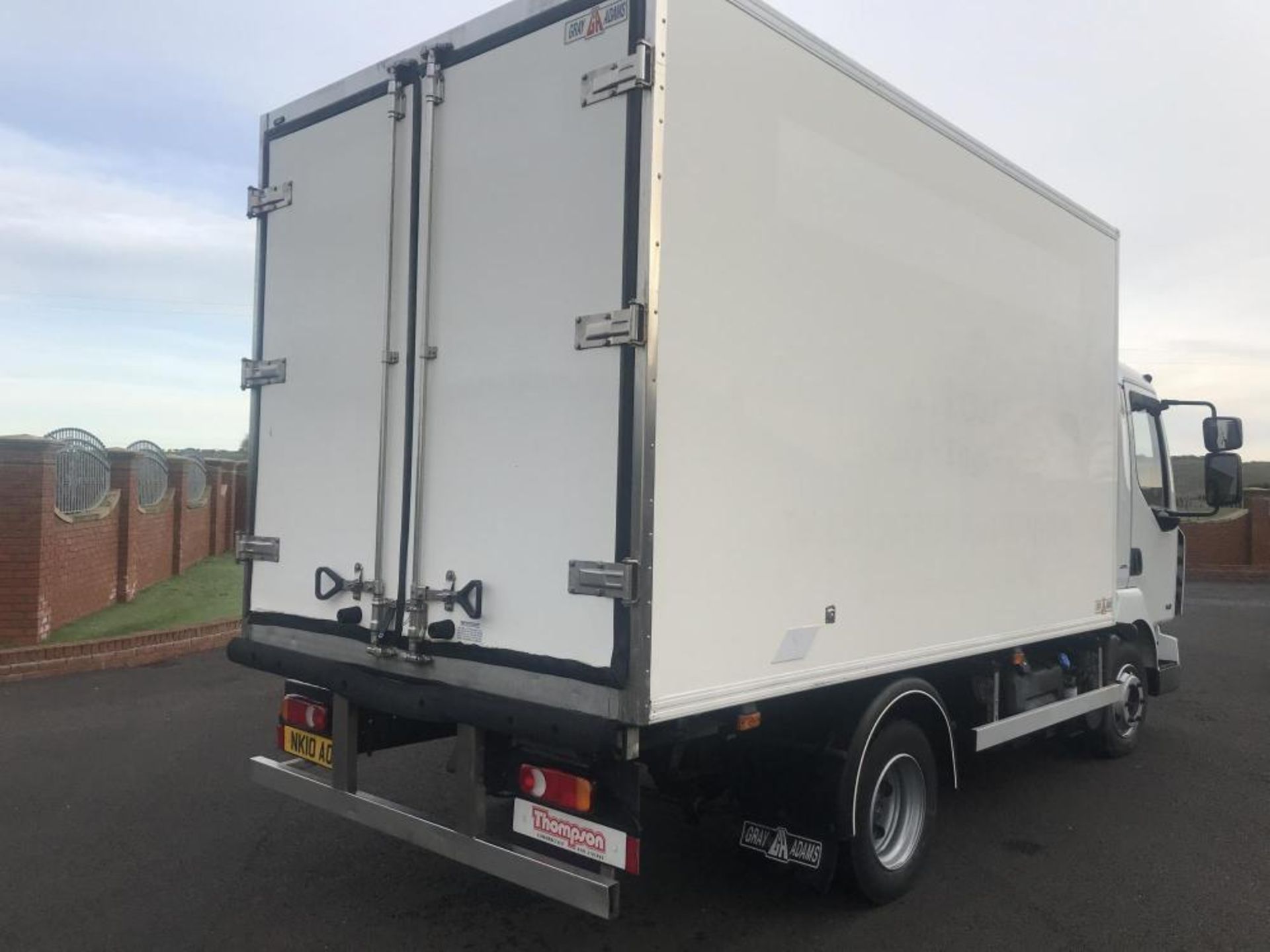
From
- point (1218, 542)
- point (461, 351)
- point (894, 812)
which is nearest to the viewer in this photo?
point (461, 351)

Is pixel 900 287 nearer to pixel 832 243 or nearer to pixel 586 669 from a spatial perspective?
pixel 832 243

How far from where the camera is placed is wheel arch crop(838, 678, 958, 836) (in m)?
3.90

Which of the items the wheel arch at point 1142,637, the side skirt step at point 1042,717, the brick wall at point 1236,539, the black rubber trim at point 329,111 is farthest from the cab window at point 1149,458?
the brick wall at point 1236,539

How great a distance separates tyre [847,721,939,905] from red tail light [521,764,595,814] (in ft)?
4.26

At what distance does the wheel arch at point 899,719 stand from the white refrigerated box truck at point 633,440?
0.01 metres

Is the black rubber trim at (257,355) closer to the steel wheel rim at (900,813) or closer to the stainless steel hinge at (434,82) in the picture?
the stainless steel hinge at (434,82)

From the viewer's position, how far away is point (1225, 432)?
22.1 feet

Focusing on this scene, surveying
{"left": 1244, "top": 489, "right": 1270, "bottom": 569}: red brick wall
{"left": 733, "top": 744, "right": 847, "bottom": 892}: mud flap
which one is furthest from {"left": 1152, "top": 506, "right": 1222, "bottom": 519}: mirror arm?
{"left": 1244, "top": 489, "right": 1270, "bottom": 569}: red brick wall

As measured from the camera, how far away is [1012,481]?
5.12 meters

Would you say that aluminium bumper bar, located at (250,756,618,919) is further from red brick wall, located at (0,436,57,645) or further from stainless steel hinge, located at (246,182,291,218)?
red brick wall, located at (0,436,57,645)

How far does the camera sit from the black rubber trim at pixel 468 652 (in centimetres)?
318

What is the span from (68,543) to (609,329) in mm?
8690

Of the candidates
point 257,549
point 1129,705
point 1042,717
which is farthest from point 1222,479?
point 257,549

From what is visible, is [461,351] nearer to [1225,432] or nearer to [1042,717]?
[1042,717]
